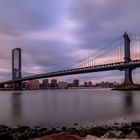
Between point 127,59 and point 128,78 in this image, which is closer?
point 127,59

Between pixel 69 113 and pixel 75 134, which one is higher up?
pixel 75 134

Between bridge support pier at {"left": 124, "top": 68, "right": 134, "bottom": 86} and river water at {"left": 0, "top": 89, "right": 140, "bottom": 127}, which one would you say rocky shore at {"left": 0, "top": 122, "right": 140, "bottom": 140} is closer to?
river water at {"left": 0, "top": 89, "right": 140, "bottom": 127}

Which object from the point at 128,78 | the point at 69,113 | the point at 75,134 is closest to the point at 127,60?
the point at 128,78

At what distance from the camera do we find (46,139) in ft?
22.9

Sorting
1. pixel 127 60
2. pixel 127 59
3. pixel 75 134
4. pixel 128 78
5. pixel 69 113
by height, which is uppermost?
pixel 127 59

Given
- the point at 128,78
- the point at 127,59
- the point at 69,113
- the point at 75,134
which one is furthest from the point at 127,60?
the point at 75,134

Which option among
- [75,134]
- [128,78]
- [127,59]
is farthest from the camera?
[128,78]

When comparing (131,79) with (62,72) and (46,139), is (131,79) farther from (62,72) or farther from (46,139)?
(46,139)

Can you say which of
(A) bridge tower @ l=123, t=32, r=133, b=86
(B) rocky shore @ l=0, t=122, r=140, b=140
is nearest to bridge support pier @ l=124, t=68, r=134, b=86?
(A) bridge tower @ l=123, t=32, r=133, b=86

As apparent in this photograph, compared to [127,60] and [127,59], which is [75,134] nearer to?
[127,60]

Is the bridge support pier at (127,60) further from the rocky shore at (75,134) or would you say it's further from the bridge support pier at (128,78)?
the rocky shore at (75,134)

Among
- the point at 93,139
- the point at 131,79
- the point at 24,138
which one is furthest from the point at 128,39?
the point at 93,139

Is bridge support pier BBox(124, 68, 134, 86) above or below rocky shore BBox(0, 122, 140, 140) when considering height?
above

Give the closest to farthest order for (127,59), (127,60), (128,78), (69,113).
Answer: (69,113), (127,60), (127,59), (128,78)
